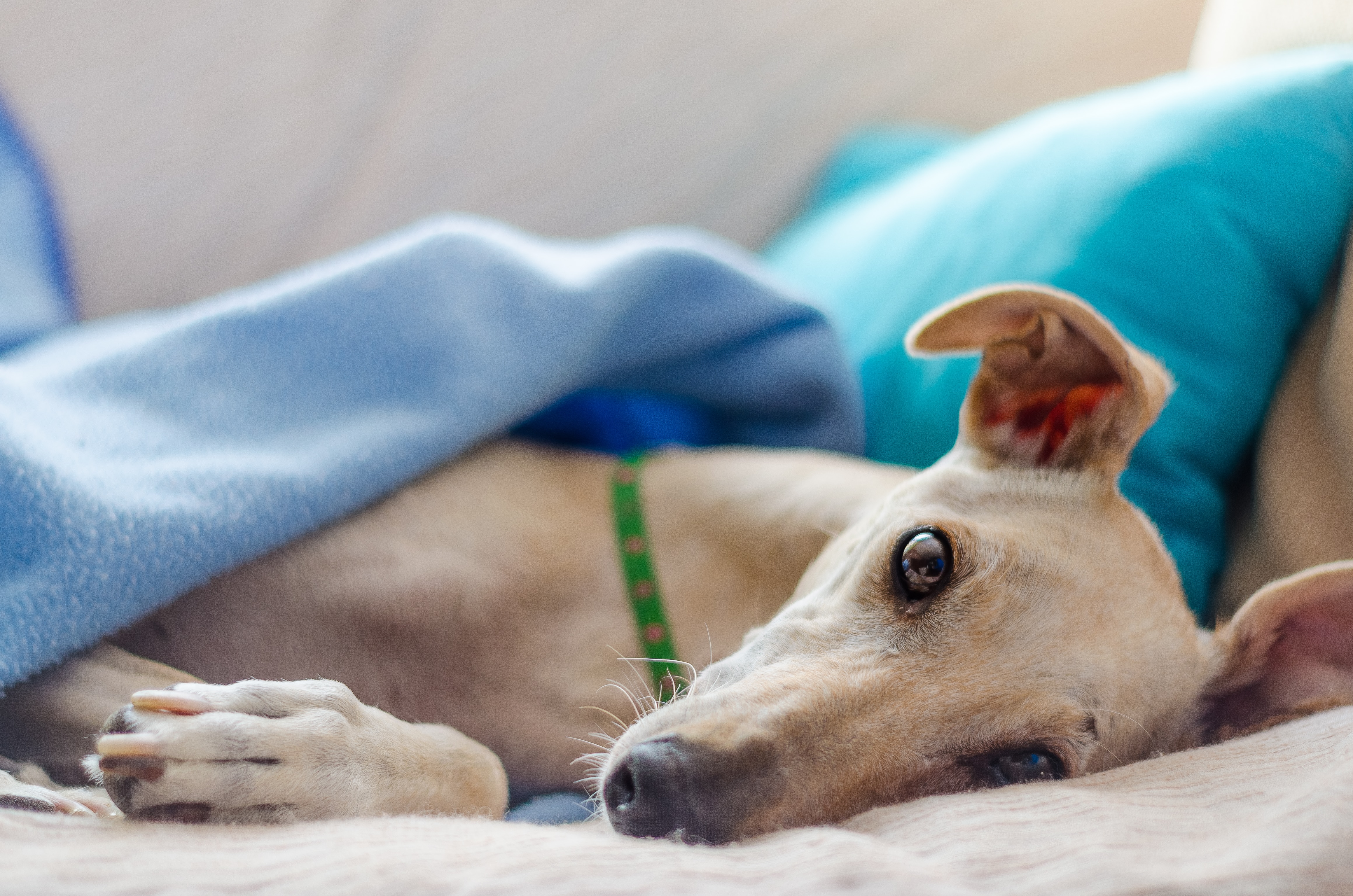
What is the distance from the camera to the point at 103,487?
1.10 m

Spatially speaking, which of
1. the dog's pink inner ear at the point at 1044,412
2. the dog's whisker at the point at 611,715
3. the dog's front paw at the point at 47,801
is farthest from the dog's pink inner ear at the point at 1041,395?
the dog's front paw at the point at 47,801

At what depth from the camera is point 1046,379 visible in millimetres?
1290

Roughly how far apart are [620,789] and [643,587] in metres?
0.59

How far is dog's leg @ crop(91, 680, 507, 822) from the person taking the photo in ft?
2.61

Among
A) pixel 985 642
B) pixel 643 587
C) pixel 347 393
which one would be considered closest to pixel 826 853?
pixel 985 642

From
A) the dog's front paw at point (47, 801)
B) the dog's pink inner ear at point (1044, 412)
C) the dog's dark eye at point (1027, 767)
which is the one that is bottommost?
the dog's dark eye at point (1027, 767)

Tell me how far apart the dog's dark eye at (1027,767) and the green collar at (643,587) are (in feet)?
1.47

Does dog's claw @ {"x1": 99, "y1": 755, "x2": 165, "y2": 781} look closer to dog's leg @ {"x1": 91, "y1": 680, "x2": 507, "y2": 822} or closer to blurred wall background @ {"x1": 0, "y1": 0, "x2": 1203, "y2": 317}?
dog's leg @ {"x1": 91, "y1": 680, "x2": 507, "y2": 822}

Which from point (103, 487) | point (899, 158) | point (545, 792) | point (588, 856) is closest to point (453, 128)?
point (899, 158)

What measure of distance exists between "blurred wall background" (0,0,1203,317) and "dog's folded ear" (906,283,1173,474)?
1441mm

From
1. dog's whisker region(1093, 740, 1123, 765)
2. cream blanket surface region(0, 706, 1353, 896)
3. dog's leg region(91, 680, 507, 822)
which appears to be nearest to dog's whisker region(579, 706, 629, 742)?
dog's leg region(91, 680, 507, 822)

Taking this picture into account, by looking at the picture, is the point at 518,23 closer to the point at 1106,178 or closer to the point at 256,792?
the point at 1106,178

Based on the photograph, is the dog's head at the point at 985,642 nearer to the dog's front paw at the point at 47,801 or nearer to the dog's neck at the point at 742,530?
the dog's neck at the point at 742,530

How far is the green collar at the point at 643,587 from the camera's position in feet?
4.51
